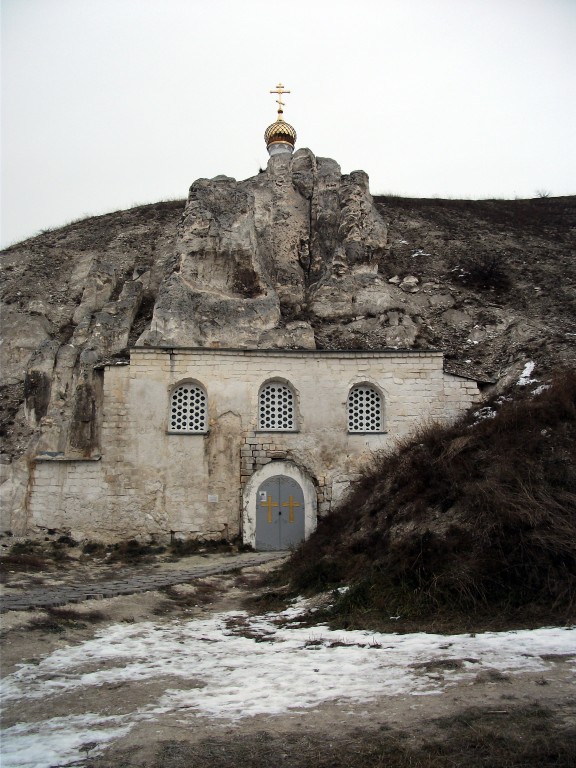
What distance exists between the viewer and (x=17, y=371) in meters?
24.6

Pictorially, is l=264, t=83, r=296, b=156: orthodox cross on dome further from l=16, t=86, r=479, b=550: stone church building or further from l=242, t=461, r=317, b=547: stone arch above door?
l=242, t=461, r=317, b=547: stone arch above door

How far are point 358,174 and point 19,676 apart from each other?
25.4m

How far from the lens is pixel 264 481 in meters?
18.8

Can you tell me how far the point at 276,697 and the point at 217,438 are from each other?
13.2 metres

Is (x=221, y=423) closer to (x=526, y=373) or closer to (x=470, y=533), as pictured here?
(x=526, y=373)

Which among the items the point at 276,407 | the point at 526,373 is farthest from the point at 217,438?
the point at 526,373

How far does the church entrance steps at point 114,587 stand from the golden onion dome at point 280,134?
20.6 m

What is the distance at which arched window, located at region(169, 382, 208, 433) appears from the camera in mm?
19328

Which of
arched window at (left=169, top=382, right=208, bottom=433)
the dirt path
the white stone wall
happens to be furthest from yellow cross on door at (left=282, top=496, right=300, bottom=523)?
the dirt path

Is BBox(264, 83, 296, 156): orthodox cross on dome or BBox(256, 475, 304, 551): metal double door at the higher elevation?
BBox(264, 83, 296, 156): orthodox cross on dome

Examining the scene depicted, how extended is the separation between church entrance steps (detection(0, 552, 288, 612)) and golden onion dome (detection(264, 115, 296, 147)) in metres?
20.6

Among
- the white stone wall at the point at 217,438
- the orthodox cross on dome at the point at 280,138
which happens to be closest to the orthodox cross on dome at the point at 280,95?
the orthodox cross on dome at the point at 280,138

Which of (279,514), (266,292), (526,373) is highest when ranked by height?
(266,292)

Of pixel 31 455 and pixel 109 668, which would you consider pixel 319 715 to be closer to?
pixel 109 668
